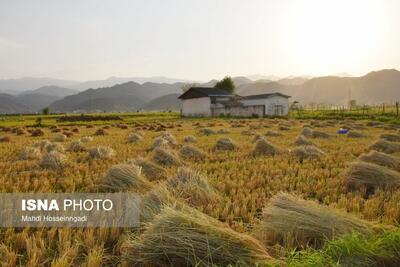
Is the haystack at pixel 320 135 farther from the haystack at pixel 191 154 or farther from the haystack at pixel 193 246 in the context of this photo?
the haystack at pixel 193 246

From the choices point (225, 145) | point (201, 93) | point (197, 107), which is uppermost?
point (201, 93)

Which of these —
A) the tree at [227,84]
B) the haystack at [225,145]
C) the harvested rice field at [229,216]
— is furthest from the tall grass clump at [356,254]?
the tree at [227,84]

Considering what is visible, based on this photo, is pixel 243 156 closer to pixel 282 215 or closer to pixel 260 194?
pixel 260 194

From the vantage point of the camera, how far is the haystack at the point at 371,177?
23.2 feet

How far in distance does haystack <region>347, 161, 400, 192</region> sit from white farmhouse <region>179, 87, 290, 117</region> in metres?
44.3

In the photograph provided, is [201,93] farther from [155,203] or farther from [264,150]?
[155,203]

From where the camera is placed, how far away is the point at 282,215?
177 inches

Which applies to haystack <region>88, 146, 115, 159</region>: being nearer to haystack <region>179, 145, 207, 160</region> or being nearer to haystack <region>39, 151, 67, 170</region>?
haystack <region>39, 151, 67, 170</region>

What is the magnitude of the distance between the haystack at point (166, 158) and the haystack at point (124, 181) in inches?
99.1

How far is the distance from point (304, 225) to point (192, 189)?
2157 millimetres

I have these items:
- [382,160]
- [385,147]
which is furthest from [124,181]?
[385,147]

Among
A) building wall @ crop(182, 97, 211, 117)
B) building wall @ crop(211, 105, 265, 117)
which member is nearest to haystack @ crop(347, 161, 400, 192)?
building wall @ crop(211, 105, 265, 117)

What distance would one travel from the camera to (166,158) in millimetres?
9789

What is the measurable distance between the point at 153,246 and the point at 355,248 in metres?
1.98
